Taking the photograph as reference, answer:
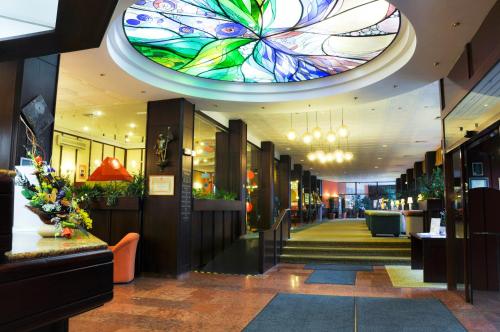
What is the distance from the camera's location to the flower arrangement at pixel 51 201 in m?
2.67

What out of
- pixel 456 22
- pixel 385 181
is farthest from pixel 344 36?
pixel 385 181

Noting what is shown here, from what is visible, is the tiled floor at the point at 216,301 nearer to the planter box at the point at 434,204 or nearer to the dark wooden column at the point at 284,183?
the planter box at the point at 434,204

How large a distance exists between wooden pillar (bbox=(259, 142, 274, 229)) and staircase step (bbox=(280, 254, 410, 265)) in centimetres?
432

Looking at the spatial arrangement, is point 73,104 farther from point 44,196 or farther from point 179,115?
point 44,196

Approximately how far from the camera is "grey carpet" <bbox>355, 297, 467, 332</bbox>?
14.2 ft

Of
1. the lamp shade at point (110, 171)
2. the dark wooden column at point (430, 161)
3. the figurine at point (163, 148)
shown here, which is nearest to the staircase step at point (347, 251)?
the figurine at point (163, 148)

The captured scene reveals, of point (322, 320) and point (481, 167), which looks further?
point (481, 167)

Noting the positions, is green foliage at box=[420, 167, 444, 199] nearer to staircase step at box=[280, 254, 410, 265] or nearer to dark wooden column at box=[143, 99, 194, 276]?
staircase step at box=[280, 254, 410, 265]

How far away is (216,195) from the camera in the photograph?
966cm

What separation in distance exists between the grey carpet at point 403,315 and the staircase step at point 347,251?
3709 mm

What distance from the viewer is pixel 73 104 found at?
8750mm

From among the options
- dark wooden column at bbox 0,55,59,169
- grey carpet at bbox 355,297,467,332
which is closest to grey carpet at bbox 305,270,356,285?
grey carpet at bbox 355,297,467,332

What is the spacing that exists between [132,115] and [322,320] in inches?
284

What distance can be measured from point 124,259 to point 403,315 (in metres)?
4.44
